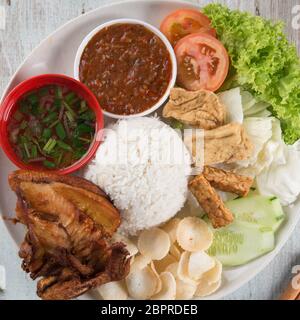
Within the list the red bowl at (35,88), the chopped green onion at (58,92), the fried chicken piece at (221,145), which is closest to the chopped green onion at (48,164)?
the red bowl at (35,88)

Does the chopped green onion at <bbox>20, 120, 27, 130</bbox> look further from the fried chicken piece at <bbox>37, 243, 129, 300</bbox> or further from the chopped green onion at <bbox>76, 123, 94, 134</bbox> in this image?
the fried chicken piece at <bbox>37, 243, 129, 300</bbox>

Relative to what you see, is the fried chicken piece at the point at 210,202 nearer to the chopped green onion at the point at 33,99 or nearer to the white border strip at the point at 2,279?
the chopped green onion at the point at 33,99

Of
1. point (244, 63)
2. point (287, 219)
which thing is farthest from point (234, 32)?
point (287, 219)

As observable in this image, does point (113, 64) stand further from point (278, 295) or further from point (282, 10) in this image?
point (278, 295)

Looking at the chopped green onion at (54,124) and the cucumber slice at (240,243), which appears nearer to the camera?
the chopped green onion at (54,124)

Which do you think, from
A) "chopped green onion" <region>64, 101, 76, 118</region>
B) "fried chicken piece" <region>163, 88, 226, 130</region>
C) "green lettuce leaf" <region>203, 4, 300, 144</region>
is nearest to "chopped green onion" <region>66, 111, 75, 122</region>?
"chopped green onion" <region>64, 101, 76, 118</region>

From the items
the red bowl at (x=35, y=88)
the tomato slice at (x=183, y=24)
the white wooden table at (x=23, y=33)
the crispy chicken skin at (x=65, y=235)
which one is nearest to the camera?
the crispy chicken skin at (x=65, y=235)
